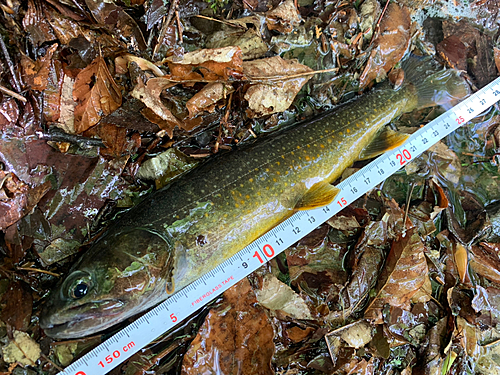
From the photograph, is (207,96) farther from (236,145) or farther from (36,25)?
(36,25)

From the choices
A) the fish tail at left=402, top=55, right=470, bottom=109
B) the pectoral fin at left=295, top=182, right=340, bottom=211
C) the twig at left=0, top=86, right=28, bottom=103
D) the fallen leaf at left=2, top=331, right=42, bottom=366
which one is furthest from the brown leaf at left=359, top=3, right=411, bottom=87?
the fallen leaf at left=2, top=331, right=42, bottom=366

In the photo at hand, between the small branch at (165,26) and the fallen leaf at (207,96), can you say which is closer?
the fallen leaf at (207,96)

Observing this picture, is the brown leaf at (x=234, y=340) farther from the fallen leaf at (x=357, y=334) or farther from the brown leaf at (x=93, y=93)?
the brown leaf at (x=93, y=93)

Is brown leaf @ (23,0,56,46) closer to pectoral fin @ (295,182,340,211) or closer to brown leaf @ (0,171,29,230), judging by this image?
brown leaf @ (0,171,29,230)

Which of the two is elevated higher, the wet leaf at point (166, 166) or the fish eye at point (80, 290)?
the wet leaf at point (166, 166)

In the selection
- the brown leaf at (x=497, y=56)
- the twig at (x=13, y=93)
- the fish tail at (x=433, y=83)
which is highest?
the twig at (x=13, y=93)

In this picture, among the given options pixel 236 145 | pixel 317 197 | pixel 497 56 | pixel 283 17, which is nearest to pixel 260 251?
pixel 317 197

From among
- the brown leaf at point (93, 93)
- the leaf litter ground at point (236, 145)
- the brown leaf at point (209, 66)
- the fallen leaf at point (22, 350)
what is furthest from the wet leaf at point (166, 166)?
the fallen leaf at point (22, 350)
